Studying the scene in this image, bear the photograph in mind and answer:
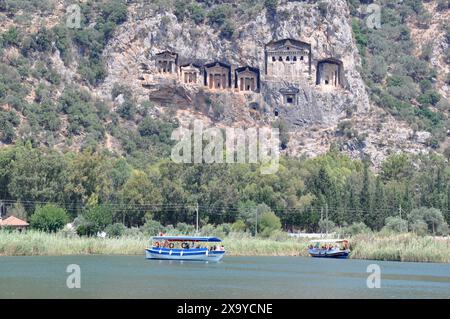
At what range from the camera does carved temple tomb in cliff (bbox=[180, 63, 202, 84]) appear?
446 feet

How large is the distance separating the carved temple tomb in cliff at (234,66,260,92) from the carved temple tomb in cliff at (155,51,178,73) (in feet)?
23.1

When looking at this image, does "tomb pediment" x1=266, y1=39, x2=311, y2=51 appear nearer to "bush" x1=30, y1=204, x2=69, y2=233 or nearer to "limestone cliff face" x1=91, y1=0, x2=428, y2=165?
"limestone cliff face" x1=91, y1=0, x2=428, y2=165

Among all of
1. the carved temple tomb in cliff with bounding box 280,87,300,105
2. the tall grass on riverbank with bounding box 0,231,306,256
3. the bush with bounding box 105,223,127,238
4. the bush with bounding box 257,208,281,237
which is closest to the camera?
the tall grass on riverbank with bounding box 0,231,306,256

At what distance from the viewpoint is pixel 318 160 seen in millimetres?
122062

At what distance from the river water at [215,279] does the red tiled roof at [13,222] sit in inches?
550

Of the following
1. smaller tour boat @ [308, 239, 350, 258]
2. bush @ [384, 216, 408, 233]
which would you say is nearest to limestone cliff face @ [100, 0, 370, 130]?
bush @ [384, 216, 408, 233]

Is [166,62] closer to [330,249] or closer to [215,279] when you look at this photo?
[330,249]

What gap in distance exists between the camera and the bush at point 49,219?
9138 centimetres

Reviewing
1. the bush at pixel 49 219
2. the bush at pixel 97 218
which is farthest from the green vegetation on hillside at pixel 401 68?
the bush at pixel 49 219

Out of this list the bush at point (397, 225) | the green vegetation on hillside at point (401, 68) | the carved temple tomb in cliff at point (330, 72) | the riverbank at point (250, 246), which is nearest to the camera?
the riverbank at point (250, 246)

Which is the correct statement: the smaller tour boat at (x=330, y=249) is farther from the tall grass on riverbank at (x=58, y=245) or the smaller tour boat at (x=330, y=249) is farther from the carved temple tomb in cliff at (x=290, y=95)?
the carved temple tomb in cliff at (x=290, y=95)
